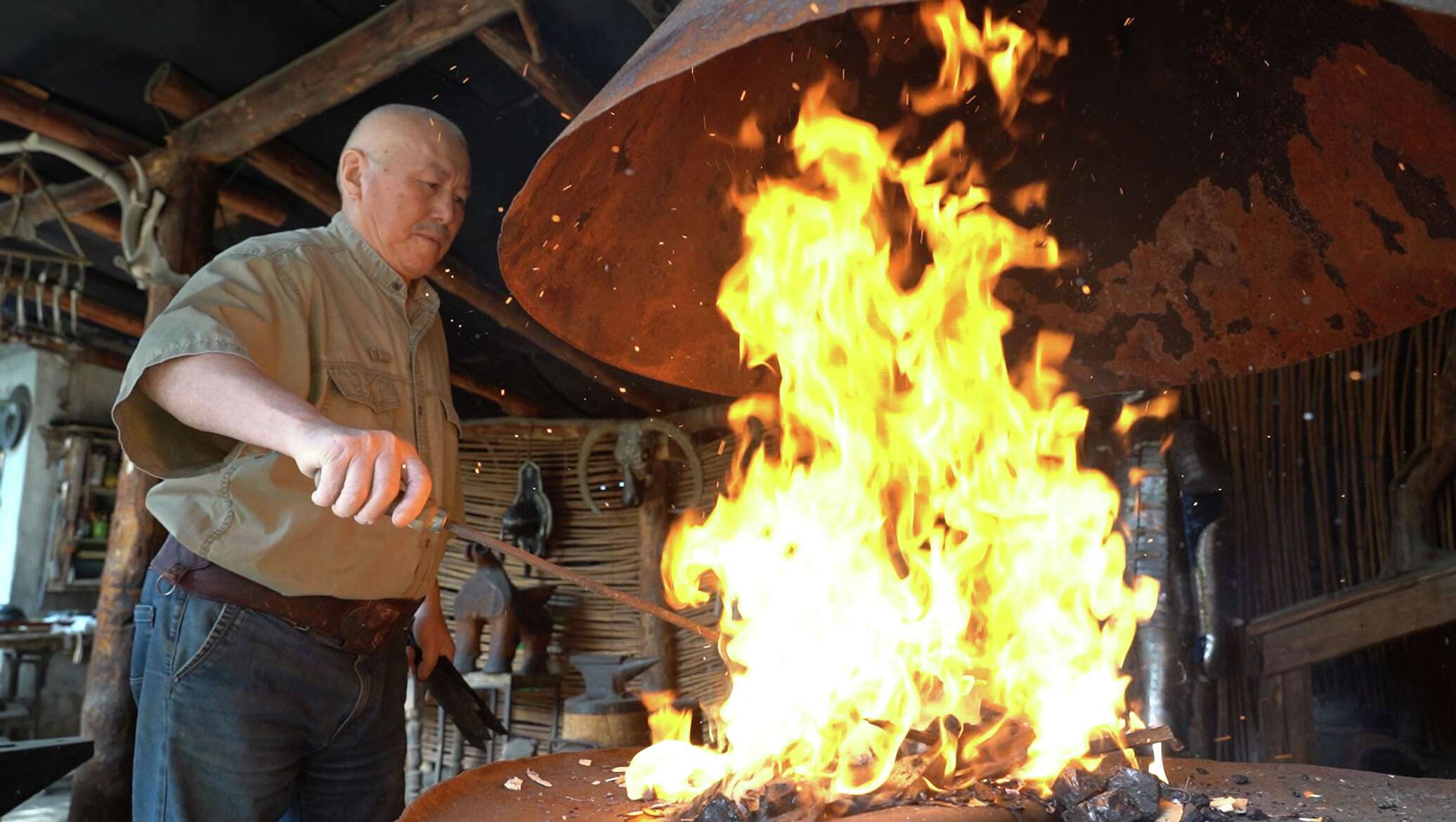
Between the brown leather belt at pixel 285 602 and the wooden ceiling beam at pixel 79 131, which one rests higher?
the wooden ceiling beam at pixel 79 131

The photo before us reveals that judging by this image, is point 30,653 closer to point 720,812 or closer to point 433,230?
point 433,230

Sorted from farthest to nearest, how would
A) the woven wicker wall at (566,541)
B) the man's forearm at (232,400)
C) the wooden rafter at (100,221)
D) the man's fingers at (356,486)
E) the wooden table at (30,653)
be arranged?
the wooden table at (30,653) → the woven wicker wall at (566,541) → the wooden rafter at (100,221) → the man's forearm at (232,400) → the man's fingers at (356,486)

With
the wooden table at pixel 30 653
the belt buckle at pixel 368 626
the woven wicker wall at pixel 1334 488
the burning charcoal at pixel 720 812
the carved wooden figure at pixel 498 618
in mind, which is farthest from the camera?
the wooden table at pixel 30 653

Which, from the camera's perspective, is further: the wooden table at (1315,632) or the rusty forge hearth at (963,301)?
the wooden table at (1315,632)

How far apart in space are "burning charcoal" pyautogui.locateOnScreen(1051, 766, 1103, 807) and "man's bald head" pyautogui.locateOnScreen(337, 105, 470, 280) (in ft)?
5.94

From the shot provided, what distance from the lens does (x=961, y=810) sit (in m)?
1.74

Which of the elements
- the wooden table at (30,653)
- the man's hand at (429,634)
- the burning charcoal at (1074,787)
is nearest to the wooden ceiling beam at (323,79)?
the man's hand at (429,634)

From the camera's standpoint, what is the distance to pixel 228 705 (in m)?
2.14

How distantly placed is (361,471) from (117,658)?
3391 mm

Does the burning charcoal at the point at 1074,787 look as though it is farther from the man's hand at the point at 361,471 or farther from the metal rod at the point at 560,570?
A: the man's hand at the point at 361,471

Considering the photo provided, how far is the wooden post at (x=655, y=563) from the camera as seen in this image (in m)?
6.02

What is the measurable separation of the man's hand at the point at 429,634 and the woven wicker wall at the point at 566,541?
3366mm

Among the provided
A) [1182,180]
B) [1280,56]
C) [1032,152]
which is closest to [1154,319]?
[1182,180]

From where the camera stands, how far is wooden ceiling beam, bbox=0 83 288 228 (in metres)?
4.27
